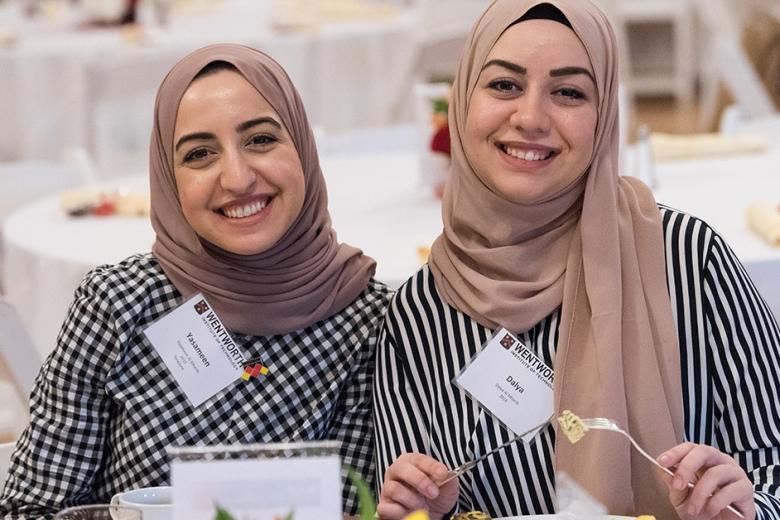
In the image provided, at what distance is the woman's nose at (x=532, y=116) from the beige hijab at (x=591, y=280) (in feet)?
0.29

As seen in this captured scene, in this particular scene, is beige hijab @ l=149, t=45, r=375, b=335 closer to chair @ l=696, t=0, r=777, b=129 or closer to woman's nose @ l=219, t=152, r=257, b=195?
woman's nose @ l=219, t=152, r=257, b=195

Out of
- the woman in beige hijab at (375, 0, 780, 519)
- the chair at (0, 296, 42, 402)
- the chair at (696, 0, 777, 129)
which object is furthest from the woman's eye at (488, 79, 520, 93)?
the chair at (696, 0, 777, 129)

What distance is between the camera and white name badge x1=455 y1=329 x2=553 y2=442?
5.85ft

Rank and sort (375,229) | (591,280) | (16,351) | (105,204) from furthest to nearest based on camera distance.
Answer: (105,204), (375,229), (16,351), (591,280)

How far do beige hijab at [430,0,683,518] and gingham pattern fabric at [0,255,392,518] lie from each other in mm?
233

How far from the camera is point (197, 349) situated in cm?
192

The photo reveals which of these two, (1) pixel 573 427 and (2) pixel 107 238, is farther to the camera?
(2) pixel 107 238

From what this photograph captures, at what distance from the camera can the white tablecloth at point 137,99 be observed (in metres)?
5.24

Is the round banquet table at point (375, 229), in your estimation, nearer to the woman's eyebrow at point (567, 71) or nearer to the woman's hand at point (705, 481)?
the woman's eyebrow at point (567, 71)

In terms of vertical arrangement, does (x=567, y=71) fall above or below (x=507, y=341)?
above

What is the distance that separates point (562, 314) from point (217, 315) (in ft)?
1.73

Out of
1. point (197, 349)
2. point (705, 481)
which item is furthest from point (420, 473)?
point (197, 349)

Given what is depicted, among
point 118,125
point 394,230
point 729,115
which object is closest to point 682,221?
point 394,230

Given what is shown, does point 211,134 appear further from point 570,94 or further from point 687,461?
point 687,461
